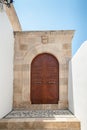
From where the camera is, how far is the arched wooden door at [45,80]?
7.45 meters

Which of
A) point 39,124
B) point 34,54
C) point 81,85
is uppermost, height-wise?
point 34,54

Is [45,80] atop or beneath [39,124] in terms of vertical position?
atop

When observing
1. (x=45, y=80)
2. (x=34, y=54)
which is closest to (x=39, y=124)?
(x=45, y=80)

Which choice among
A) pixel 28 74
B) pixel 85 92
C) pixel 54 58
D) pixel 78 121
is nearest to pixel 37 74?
pixel 28 74

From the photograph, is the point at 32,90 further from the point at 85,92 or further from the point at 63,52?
the point at 85,92

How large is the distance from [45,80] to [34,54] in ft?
3.48

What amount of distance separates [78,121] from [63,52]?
3264mm

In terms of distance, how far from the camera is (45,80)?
7.48 m

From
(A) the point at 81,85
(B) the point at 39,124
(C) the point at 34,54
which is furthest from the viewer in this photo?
(C) the point at 34,54

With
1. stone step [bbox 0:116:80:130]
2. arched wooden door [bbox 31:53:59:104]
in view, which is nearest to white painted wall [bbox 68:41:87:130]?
stone step [bbox 0:116:80:130]

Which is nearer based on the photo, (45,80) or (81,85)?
(81,85)

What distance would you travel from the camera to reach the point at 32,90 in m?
7.47

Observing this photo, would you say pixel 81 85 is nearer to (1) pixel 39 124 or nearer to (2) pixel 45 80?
(1) pixel 39 124

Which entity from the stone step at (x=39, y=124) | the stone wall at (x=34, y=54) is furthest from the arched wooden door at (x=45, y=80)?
the stone step at (x=39, y=124)
